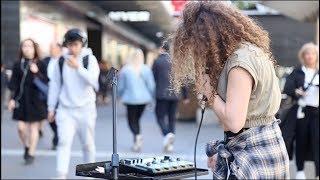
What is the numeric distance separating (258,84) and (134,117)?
7199 millimetres

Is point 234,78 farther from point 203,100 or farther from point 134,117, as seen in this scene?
point 134,117

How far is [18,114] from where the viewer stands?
874cm

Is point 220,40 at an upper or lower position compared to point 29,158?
upper

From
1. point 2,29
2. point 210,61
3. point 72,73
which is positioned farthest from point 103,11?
point 210,61

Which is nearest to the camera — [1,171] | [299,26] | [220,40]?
[220,40]

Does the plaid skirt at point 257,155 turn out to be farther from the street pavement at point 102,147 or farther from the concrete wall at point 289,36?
the concrete wall at point 289,36

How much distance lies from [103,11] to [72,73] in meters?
16.2

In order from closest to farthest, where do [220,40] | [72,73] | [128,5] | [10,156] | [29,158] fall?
[220,40] < [72,73] < [29,158] < [10,156] < [128,5]

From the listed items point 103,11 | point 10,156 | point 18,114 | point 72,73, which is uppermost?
point 103,11

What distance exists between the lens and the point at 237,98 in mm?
2896

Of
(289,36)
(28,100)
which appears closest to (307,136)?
(28,100)

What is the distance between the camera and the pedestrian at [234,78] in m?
2.95

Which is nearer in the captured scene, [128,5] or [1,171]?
[1,171]

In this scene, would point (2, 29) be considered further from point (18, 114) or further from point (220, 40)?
point (220, 40)
